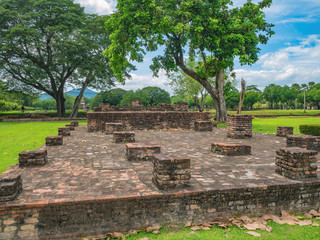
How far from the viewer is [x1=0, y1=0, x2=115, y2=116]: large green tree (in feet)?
78.1

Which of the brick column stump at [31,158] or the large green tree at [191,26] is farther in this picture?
the large green tree at [191,26]

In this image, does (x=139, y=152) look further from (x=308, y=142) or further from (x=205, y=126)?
(x=205, y=126)

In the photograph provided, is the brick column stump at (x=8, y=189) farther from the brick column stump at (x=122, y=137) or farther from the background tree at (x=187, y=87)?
the background tree at (x=187, y=87)

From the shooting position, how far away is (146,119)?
41.5 ft

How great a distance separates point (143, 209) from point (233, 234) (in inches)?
50.4

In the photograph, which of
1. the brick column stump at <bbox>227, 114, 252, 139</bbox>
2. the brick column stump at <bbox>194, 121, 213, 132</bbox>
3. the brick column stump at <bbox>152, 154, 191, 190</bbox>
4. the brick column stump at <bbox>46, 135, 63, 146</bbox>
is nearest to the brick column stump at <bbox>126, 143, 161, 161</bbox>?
the brick column stump at <bbox>152, 154, 191, 190</bbox>

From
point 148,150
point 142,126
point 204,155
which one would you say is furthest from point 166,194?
point 142,126

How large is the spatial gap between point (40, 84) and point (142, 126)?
2167cm

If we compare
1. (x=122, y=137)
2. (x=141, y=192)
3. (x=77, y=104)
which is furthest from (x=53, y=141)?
(x=77, y=104)

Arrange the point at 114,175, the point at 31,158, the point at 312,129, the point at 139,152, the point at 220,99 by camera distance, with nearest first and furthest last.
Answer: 1. the point at 114,175
2. the point at 31,158
3. the point at 139,152
4. the point at 312,129
5. the point at 220,99

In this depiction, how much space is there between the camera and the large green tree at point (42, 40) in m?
23.8

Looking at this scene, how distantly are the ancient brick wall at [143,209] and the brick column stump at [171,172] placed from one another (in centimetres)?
21

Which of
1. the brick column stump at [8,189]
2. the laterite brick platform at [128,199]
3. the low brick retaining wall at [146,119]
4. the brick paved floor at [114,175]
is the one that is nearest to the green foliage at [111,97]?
the low brick retaining wall at [146,119]

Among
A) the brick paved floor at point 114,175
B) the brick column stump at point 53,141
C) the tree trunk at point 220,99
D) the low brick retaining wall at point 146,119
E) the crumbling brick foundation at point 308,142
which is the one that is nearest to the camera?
the brick paved floor at point 114,175
